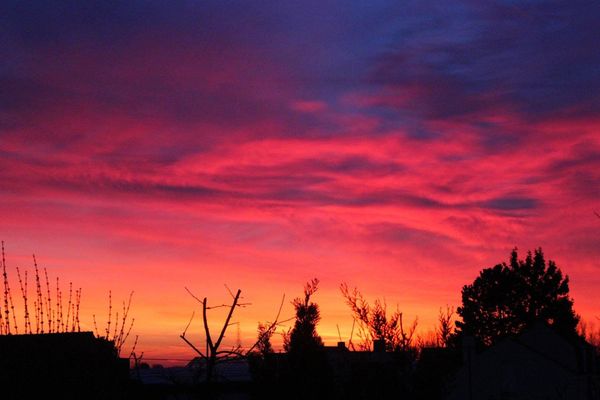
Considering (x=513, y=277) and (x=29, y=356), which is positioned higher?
(x=513, y=277)

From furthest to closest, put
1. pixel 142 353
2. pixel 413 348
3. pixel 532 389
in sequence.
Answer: pixel 532 389
pixel 413 348
pixel 142 353

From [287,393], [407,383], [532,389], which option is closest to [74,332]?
[407,383]

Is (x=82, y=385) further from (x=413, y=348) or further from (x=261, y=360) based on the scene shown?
(x=261, y=360)

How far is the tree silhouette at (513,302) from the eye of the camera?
68.4 m

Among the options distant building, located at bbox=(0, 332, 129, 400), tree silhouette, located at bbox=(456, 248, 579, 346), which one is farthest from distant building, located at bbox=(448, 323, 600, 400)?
distant building, located at bbox=(0, 332, 129, 400)

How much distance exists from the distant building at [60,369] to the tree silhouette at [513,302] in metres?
58.5

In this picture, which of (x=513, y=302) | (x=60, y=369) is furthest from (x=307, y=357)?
(x=513, y=302)

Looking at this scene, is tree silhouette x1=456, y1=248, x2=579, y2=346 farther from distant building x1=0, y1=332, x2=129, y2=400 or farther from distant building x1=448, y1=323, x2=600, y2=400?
distant building x1=0, y1=332, x2=129, y2=400

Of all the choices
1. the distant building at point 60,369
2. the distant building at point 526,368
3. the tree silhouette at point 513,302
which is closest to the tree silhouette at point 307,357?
the distant building at point 60,369

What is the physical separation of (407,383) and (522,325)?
55045mm

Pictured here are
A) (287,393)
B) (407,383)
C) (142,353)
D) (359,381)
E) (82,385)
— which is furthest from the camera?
(287,393)

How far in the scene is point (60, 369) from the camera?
12.1m

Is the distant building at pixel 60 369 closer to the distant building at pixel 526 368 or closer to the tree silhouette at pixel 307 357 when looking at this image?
the tree silhouette at pixel 307 357

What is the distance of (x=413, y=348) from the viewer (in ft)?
63.0
